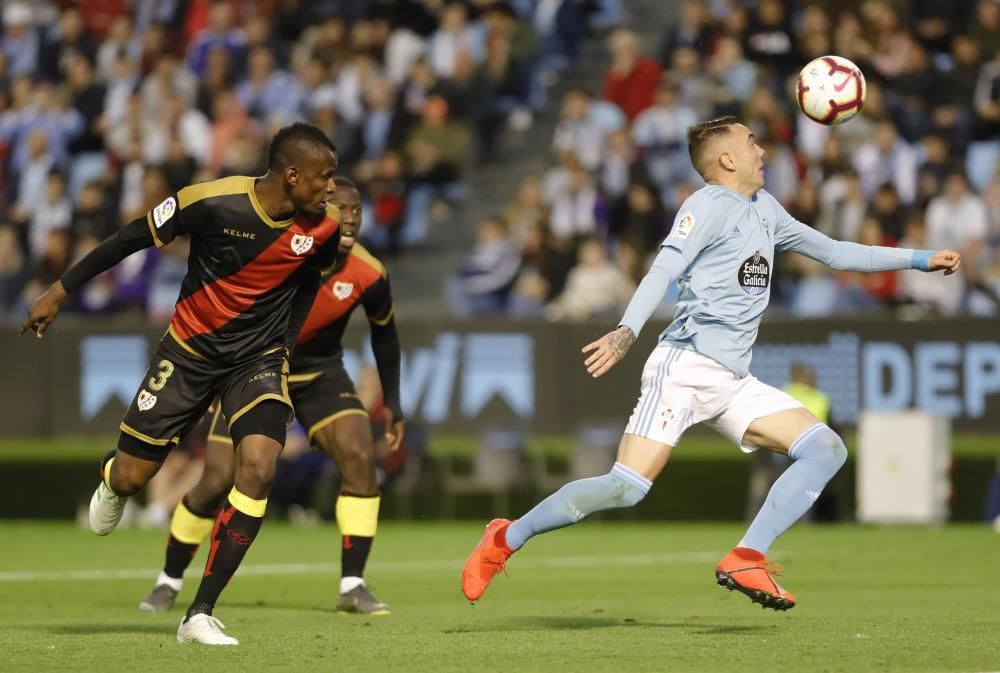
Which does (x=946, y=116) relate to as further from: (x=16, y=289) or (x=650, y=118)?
(x=16, y=289)

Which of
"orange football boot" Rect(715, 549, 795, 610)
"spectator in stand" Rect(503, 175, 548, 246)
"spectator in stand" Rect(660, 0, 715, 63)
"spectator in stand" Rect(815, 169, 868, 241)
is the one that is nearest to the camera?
"orange football boot" Rect(715, 549, 795, 610)

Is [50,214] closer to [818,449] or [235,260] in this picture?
[235,260]

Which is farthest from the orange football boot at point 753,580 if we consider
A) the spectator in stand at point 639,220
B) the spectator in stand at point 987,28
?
the spectator in stand at point 987,28

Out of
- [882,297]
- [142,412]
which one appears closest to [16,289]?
[882,297]

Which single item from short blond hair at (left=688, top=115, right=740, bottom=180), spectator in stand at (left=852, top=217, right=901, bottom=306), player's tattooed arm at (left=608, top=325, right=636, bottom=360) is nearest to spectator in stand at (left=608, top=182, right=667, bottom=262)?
spectator in stand at (left=852, top=217, right=901, bottom=306)

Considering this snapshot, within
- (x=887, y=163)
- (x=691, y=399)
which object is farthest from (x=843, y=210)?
(x=691, y=399)

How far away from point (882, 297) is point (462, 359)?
4.75 m

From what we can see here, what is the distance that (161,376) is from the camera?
955 centimetres

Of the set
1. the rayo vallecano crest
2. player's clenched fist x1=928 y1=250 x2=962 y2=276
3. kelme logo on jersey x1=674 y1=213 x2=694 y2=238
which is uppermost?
kelme logo on jersey x1=674 y1=213 x2=694 y2=238

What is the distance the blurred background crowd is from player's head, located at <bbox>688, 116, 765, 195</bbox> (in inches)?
426

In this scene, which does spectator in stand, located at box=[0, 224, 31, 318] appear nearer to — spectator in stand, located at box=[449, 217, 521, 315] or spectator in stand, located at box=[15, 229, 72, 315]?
spectator in stand, located at box=[15, 229, 72, 315]

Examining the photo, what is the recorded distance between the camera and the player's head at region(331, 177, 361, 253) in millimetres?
11008

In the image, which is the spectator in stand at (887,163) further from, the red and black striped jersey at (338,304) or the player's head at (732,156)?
the player's head at (732,156)

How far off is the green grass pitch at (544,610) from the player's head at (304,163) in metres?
2.17
